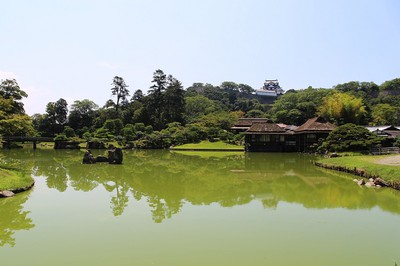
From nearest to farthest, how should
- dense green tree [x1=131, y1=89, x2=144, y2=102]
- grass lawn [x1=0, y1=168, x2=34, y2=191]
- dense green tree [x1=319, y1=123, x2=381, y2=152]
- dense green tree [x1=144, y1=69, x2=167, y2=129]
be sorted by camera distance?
grass lawn [x1=0, y1=168, x2=34, y2=191] → dense green tree [x1=319, y1=123, x2=381, y2=152] → dense green tree [x1=144, y1=69, x2=167, y2=129] → dense green tree [x1=131, y1=89, x2=144, y2=102]

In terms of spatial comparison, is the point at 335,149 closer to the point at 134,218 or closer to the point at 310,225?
the point at 310,225

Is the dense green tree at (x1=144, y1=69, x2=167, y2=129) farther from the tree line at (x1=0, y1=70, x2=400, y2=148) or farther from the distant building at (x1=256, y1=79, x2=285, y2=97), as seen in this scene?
the distant building at (x1=256, y1=79, x2=285, y2=97)

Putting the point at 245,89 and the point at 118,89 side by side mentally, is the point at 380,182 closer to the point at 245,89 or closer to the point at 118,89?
the point at 118,89

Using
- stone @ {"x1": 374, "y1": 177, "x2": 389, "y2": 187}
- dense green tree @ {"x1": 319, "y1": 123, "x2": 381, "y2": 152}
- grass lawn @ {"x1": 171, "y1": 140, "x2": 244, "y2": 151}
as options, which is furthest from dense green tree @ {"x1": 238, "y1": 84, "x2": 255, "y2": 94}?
stone @ {"x1": 374, "y1": 177, "x2": 389, "y2": 187}

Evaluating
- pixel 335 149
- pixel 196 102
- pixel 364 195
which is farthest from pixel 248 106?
pixel 364 195

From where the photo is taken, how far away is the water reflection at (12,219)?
736 cm

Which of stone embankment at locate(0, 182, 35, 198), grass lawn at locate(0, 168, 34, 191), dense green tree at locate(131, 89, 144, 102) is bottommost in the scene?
stone embankment at locate(0, 182, 35, 198)

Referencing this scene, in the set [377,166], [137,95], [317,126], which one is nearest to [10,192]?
[377,166]

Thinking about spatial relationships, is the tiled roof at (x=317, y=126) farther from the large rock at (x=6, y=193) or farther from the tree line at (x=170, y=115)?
the large rock at (x=6, y=193)

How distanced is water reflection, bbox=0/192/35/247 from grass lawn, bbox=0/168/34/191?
1049 mm

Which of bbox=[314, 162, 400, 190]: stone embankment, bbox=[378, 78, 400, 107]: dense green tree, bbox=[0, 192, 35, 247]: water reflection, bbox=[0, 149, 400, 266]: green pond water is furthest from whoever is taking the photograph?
bbox=[378, 78, 400, 107]: dense green tree

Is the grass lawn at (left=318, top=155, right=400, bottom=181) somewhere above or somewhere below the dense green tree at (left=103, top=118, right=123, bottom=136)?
below

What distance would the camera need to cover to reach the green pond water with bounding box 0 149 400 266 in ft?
20.3

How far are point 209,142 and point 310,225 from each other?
105 feet
